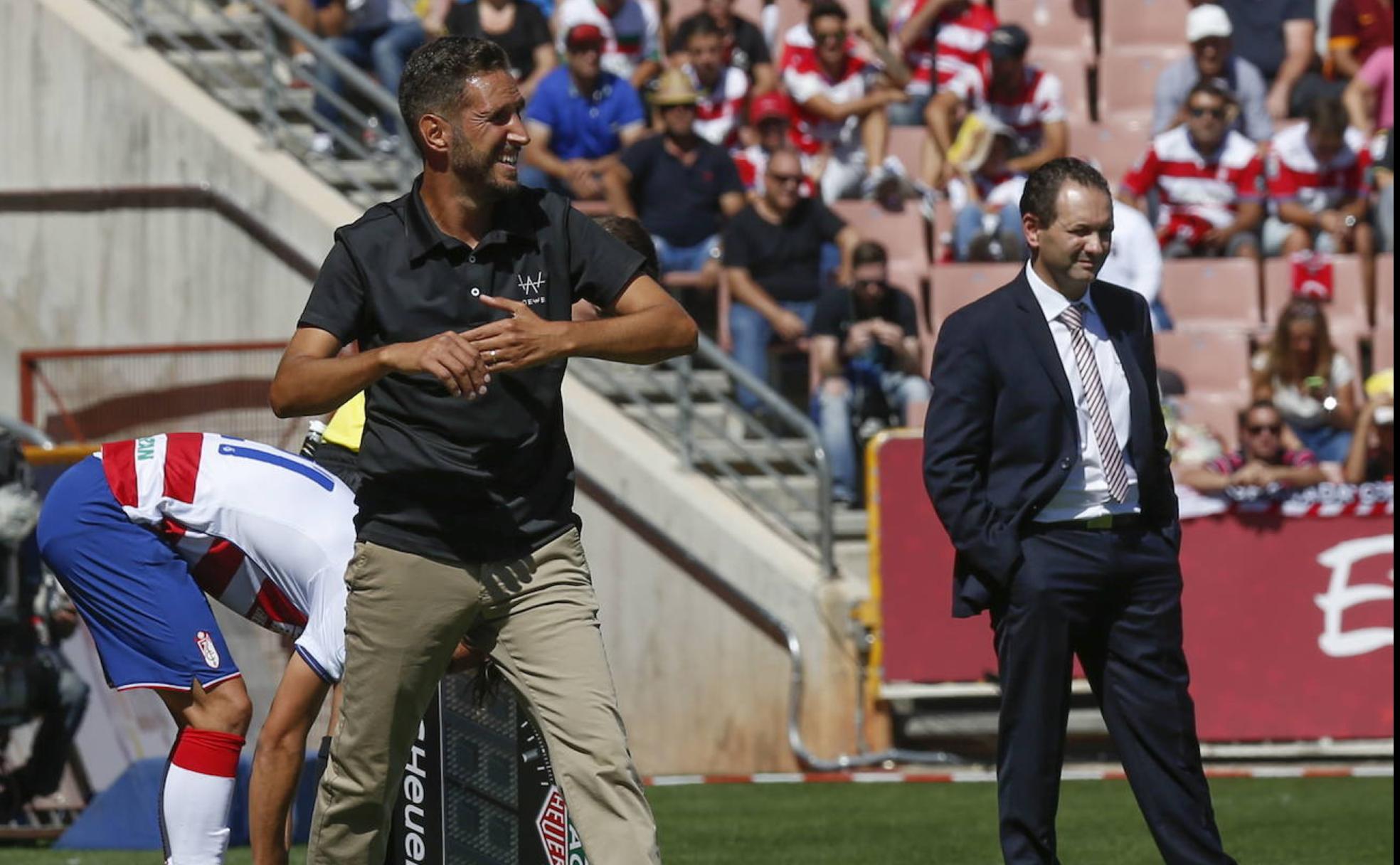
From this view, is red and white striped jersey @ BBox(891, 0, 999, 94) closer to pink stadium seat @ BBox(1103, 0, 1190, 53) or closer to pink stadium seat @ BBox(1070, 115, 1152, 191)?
pink stadium seat @ BBox(1070, 115, 1152, 191)

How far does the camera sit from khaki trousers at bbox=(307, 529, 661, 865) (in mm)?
5352

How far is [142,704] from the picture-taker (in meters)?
10.2

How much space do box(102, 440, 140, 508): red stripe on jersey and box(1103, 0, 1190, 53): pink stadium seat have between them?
10.9 m

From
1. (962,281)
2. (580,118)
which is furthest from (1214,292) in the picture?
(580,118)

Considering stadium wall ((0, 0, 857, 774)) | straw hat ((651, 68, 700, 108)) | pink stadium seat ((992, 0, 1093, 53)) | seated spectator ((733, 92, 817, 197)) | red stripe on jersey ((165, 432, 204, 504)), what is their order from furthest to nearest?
pink stadium seat ((992, 0, 1093, 53)), seated spectator ((733, 92, 817, 197)), straw hat ((651, 68, 700, 108)), stadium wall ((0, 0, 857, 774)), red stripe on jersey ((165, 432, 204, 504))

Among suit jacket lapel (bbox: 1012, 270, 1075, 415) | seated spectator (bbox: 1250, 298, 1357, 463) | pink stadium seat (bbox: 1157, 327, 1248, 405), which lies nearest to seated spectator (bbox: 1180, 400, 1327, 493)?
seated spectator (bbox: 1250, 298, 1357, 463)

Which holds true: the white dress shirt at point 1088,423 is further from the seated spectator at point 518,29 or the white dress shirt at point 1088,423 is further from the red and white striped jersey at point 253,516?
the seated spectator at point 518,29

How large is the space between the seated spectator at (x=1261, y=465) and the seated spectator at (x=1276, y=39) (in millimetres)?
4458

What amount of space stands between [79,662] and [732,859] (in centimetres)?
325

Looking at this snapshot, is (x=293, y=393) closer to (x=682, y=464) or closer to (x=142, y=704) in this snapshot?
(x=142, y=704)

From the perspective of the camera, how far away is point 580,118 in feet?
47.2

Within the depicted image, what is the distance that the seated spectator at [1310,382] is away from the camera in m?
12.7

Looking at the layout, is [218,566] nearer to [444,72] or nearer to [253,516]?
[253,516]

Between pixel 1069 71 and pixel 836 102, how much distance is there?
2.11 m
